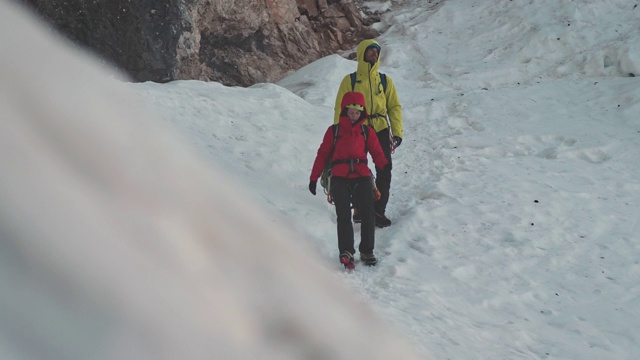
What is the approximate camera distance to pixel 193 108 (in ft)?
31.8

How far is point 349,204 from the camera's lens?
233 inches

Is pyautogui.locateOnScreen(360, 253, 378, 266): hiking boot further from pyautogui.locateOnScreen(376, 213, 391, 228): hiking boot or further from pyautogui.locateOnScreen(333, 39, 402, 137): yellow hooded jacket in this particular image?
pyautogui.locateOnScreen(333, 39, 402, 137): yellow hooded jacket

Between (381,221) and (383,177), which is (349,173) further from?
(381,221)

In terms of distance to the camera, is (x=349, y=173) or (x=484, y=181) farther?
(x=484, y=181)

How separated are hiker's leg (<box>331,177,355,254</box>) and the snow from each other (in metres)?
0.27

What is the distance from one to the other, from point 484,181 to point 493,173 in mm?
382

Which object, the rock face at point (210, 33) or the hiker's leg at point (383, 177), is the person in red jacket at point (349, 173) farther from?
the rock face at point (210, 33)

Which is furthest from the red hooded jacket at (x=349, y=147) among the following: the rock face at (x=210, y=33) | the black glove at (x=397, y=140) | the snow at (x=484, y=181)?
the rock face at (x=210, y=33)

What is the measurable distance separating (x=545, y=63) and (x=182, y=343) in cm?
1334

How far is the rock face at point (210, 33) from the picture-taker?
1210 centimetres

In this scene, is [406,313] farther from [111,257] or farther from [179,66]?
[179,66]

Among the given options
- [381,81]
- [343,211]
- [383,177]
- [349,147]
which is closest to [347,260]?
[343,211]

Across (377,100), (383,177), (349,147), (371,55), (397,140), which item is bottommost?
(383,177)

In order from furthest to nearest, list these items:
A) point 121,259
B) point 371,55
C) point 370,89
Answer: point 370,89
point 371,55
point 121,259
